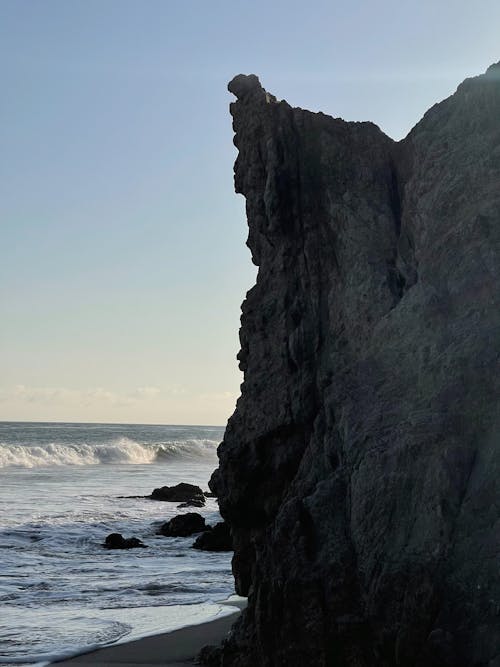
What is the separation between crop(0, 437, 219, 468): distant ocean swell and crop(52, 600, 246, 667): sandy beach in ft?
164

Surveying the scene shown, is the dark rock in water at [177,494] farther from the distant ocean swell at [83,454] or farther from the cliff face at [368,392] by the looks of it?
the distant ocean swell at [83,454]

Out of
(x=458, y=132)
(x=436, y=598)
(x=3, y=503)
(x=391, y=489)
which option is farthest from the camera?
(x=3, y=503)

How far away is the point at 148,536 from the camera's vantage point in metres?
25.0

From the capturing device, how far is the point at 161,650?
11383 mm

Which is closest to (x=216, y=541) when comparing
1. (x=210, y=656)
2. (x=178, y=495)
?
(x=210, y=656)

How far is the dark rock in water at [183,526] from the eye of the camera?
25453 mm

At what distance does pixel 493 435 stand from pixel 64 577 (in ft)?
40.7

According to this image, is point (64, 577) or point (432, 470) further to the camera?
point (64, 577)

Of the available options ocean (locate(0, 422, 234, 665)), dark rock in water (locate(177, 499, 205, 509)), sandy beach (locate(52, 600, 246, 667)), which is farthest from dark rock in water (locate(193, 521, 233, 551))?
dark rock in water (locate(177, 499, 205, 509))

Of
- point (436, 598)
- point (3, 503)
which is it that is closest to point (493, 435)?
point (436, 598)

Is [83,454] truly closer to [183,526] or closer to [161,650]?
[183,526]

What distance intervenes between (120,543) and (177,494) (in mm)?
13707

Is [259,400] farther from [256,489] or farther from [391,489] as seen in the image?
[391,489]

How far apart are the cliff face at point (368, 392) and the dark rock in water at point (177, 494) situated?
77.7ft
